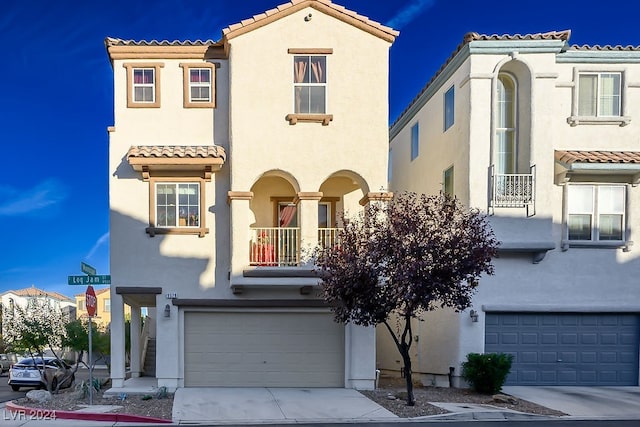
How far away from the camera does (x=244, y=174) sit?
1148 centimetres

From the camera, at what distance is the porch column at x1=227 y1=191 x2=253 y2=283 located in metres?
11.2

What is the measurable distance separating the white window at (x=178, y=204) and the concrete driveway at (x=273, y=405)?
435 centimetres

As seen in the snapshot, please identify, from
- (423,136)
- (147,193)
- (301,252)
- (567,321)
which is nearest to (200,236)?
(147,193)

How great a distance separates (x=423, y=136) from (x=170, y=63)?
8719mm

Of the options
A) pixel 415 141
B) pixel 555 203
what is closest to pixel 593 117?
pixel 555 203

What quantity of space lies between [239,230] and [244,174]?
148cm

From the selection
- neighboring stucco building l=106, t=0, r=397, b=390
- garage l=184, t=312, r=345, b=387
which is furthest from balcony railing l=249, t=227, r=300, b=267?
garage l=184, t=312, r=345, b=387

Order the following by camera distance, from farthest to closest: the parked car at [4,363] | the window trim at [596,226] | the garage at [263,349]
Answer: the parked car at [4,363] < the window trim at [596,226] < the garage at [263,349]

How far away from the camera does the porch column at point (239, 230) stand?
11.2 m

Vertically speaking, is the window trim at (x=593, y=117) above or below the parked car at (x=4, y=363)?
above

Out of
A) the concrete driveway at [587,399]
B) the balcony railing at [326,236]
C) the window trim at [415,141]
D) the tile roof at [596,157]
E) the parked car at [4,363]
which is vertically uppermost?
the window trim at [415,141]

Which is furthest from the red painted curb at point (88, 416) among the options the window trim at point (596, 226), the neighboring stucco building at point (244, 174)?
the window trim at point (596, 226)

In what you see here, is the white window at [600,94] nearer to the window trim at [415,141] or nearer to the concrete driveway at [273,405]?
the window trim at [415,141]

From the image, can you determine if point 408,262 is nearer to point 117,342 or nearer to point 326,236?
point 326,236
